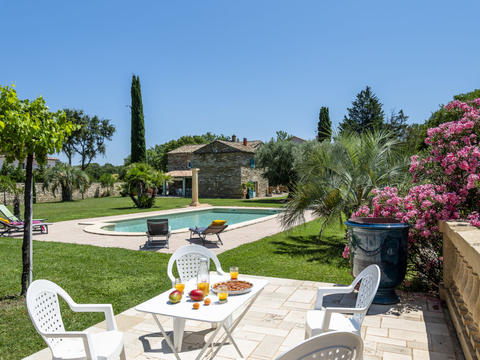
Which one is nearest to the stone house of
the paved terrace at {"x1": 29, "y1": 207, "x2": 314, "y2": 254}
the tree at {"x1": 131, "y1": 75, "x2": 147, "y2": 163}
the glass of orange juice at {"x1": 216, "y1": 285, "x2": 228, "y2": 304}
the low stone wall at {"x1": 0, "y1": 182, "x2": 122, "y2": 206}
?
the tree at {"x1": 131, "y1": 75, "x2": 147, "y2": 163}

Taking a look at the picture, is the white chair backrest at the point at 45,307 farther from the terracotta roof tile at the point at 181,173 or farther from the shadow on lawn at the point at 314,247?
the terracotta roof tile at the point at 181,173

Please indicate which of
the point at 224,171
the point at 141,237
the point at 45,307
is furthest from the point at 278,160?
the point at 45,307

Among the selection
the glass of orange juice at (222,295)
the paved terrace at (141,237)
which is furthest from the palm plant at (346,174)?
the glass of orange juice at (222,295)

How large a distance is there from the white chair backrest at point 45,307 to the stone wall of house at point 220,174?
3048 cm

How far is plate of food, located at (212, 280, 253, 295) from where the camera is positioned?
2785 mm

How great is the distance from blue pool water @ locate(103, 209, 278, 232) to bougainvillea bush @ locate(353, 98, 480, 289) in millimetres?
10695


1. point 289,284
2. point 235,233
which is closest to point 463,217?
point 289,284

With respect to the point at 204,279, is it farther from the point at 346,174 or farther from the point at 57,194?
the point at 57,194

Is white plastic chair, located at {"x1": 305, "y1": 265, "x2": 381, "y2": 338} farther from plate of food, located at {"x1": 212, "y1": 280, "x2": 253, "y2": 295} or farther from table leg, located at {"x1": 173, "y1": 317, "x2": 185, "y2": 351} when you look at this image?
table leg, located at {"x1": 173, "y1": 317, "x2": 185, "y2": 351}

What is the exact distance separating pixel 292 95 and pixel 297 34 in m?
7.07

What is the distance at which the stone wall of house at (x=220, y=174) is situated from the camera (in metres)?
33.3

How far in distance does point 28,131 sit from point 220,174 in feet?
98.6

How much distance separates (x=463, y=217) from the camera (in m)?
4.50

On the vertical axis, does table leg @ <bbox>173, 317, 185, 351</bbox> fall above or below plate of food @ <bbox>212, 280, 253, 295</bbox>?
below
